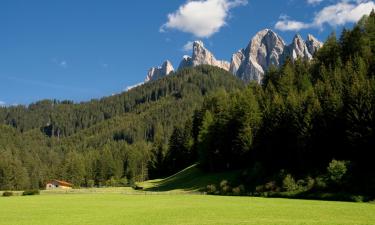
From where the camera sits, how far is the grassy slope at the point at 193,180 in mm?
90375

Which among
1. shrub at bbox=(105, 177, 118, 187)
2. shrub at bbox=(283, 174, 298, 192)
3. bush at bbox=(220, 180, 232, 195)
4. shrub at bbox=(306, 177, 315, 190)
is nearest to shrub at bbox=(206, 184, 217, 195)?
bush at bbox=(220, 180, 232, 195)

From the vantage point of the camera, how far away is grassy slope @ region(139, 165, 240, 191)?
9038cm

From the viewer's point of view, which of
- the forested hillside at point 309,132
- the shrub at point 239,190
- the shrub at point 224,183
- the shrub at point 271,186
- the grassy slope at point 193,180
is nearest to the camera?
the forested hillside at point 309,132

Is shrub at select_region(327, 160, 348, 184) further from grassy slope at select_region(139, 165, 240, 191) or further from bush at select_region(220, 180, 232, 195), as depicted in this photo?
grassy slope at select_region(139, 165, 240, 191)

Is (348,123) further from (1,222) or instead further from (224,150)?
(1,222)

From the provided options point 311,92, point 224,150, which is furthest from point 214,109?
point 311,92

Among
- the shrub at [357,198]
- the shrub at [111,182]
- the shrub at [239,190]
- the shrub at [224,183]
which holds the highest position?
the shrub at [111,182]

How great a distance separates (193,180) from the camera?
3942 inches

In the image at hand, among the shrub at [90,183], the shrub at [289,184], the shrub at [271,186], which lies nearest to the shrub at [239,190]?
the shrub at [271,186]

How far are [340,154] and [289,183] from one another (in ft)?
35.4

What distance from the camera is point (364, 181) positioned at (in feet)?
198

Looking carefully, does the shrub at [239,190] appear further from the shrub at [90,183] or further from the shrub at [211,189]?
the shrub at [90,183]

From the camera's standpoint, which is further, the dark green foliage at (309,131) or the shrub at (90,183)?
the shrub at (90,183)

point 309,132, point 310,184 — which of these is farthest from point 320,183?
point 309,132
